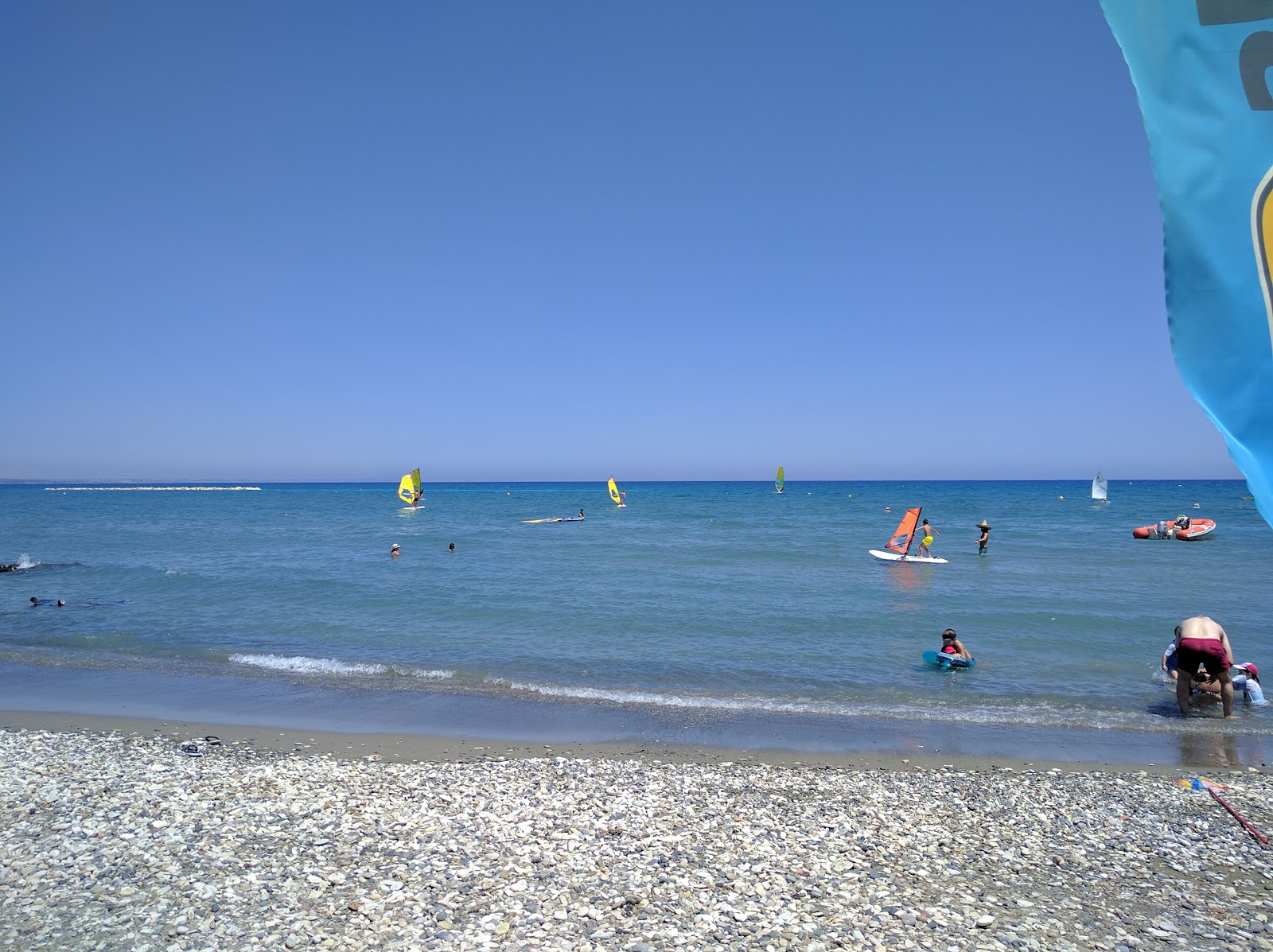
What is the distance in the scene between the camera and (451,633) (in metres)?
16.0

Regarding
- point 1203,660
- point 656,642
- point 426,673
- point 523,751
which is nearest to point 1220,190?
point 523,751

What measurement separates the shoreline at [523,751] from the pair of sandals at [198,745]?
49 millimetres

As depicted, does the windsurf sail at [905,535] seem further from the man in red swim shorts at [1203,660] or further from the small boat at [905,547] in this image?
the man in red swim shorts at [1203,660]

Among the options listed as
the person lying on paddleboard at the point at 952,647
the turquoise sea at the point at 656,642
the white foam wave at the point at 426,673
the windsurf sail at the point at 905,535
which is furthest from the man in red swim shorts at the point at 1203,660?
the windsurf sail at the point at 905,535

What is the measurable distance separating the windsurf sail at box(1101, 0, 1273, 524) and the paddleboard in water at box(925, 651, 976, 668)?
1193cm

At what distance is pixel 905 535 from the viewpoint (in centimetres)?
2770

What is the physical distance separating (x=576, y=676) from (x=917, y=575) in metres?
14.3

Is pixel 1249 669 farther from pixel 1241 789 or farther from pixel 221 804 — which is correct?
pixel 221 804

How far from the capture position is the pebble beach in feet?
16.6

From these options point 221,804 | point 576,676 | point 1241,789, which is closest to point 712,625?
point 576,676

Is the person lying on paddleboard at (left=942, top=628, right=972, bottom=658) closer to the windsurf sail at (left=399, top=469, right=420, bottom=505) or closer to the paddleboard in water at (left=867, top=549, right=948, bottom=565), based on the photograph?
the paddleboard in water at (left=867, top=549, right=948, bottom=565)

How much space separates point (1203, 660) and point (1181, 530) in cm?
3074

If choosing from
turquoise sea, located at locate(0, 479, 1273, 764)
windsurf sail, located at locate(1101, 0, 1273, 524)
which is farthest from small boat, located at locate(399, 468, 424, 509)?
windsurf sail, located at locate(1101, 0, 1273, 524)

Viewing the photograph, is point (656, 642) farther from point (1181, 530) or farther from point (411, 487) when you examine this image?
point (411, 487)
